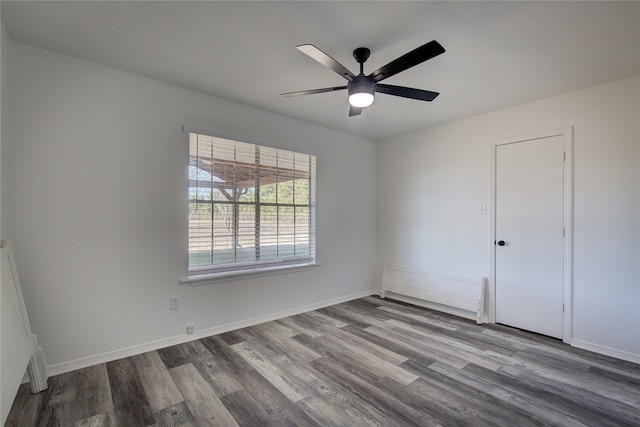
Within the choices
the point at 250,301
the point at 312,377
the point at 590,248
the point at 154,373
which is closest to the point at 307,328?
the point at 250,301

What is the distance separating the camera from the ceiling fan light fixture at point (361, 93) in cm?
214

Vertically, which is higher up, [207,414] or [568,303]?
[568,303]

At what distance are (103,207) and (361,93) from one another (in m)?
2.33

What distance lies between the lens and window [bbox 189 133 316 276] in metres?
3.15

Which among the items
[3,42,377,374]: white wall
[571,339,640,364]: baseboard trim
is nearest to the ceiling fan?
[3,42,377,374]: white wall

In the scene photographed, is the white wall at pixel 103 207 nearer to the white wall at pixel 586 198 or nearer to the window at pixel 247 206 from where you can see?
the window at pixel 247 206

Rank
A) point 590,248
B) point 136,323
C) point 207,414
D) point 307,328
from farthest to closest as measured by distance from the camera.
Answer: point 307,328 < point 590,248 < point 136,323 < point 207,414

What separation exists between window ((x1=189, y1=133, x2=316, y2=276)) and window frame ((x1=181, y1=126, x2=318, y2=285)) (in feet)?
0.04

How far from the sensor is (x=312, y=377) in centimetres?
238

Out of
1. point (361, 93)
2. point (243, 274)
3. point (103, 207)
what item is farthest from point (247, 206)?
point (361, 93)

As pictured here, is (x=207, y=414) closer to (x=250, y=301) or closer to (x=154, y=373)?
(x=154, y=373)

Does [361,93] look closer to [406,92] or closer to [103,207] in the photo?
[406,92]

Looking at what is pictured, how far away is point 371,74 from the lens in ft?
6.86

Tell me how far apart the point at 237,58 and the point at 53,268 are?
87.5 inches
